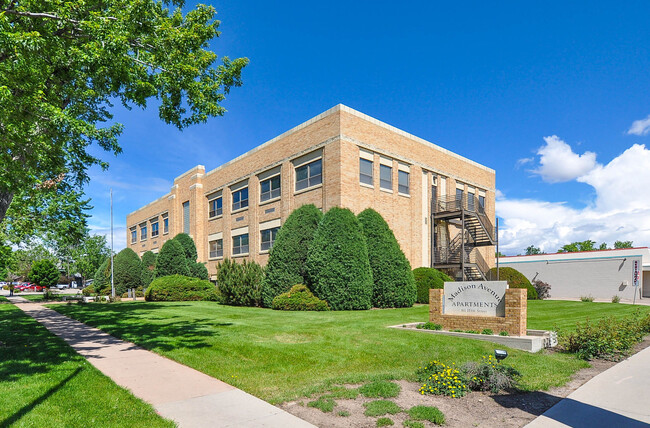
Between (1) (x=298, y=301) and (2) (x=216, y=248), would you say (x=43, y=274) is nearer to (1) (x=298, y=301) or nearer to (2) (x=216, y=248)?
(2) (x=216, y=248)

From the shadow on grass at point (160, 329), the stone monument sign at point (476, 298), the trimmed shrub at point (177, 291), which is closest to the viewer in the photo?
the shadow on grass at point (160, 329)

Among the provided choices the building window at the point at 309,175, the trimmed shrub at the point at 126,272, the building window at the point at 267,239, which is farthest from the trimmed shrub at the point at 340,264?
the trimmed shrub at the point at 126,272

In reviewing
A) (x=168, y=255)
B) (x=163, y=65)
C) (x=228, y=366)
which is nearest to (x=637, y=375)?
(x=228, y=366)

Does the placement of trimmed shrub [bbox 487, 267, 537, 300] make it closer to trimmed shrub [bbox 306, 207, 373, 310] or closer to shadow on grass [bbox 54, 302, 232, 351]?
trimmed shrub [bbox 306, 207, 373, 310]

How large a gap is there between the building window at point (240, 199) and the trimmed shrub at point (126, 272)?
38.3 ft

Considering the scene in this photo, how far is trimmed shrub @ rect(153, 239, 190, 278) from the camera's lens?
31.7 metres

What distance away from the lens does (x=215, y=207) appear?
35.1m

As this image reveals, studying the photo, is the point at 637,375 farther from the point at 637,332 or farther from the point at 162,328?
the point at 162,328

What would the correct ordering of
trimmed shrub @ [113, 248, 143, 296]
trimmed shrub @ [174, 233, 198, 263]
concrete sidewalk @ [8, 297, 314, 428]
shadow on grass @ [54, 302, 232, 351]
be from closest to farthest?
concrete sidewalk @ [8, 297, 314, 428] < shadow on grass @ [54, 302, 232, 351] < trimmed shrub @ [174, 233, 198, 263] < trimmed shrub @ [113, 248, 143, 296]

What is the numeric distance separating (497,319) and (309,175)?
15.4 meters

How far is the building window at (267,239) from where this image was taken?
27388mm

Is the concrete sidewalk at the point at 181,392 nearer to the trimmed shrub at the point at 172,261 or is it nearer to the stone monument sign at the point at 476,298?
the stone monument sign at the point at 476,298

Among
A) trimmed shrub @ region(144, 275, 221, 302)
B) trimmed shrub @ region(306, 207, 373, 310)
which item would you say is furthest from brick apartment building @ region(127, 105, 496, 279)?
trimmed shrub @ region(144, 275, 221, 302)

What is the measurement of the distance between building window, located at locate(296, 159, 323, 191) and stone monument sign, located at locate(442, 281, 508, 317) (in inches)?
503
